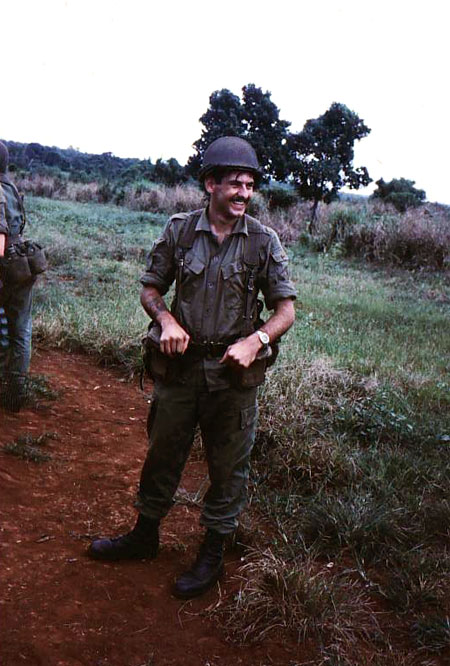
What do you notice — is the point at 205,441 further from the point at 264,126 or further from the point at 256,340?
the point at 264,126

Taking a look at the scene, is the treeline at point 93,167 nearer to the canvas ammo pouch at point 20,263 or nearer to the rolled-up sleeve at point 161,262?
the canvas ammo pouch at point 20,263

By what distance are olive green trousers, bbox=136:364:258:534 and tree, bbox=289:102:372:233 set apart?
2152 cm

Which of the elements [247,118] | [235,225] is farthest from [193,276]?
[247,118]

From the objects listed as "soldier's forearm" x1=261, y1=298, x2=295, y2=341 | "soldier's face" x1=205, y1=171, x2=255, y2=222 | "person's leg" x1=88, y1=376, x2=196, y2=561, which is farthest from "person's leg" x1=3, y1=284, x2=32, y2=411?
"soldier's forearm" x1=261, y1=298, x2=295, y2=341

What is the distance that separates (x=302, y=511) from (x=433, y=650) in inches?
43.9

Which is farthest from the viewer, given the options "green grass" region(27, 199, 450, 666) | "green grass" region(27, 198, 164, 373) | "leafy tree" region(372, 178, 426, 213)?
"leafy tree" region(372, 178, 426, 213)

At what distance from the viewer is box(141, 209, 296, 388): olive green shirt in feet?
8.78

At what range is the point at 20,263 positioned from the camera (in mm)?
4219

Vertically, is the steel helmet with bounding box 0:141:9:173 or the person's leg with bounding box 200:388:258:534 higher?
the steel helmet with bounding box 0:141:9:173

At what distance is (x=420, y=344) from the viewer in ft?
24.3

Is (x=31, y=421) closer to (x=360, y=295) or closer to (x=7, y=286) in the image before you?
(x=7, y=286)

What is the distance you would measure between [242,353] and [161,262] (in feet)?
2.06

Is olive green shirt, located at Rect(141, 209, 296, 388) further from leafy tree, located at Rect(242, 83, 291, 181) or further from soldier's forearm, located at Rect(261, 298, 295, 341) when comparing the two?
leafy tree, located at Rect(242, 83, 291, 181)

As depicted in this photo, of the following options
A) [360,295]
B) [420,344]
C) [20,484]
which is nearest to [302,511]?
[20,484]
